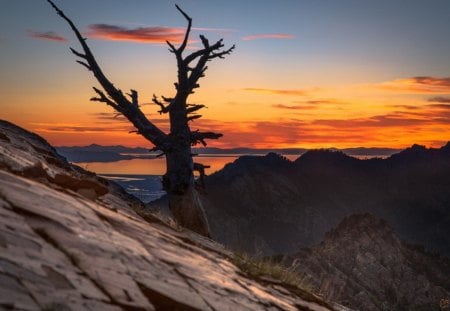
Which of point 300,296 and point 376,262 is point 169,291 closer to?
point 300,296

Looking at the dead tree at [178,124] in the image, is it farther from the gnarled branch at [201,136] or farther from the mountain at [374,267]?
the mountain at [374,267]

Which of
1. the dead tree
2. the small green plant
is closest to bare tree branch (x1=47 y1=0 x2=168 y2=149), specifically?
the dead tree

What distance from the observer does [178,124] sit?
17.4 m

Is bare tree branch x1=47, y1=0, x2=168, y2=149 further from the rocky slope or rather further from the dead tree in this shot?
the rocky slope

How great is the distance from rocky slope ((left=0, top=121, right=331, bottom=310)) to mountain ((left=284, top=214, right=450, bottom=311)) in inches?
1392

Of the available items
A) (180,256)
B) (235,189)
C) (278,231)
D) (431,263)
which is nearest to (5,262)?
(180,256)

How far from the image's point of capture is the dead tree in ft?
55.3

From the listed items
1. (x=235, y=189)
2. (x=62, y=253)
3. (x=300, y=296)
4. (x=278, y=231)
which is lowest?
(x=278, y=231)

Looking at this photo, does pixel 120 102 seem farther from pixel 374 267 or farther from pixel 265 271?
pixel 374 267

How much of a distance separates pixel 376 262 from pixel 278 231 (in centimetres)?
12472

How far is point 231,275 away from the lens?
23.7 ft

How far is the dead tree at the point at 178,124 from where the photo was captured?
1684 cm

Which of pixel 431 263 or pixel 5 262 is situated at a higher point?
pixel 5 262

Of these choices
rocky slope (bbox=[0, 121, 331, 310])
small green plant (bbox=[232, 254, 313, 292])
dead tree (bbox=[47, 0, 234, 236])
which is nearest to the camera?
rocky slope (bbox=[0, 121, 331, 310])
